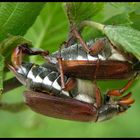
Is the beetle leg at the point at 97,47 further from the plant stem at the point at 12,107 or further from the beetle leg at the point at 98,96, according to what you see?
the plant stem at the point at 12,107

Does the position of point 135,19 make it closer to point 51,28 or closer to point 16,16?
point 16,16

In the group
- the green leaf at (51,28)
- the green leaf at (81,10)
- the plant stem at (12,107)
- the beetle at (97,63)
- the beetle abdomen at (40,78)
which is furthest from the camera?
the green leaf at (51,28)

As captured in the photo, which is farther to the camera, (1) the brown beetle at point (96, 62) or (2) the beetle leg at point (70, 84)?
(2) the beetle leg at point (70, 84)

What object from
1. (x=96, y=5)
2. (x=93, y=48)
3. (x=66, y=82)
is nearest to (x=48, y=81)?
(x=66, y=82)

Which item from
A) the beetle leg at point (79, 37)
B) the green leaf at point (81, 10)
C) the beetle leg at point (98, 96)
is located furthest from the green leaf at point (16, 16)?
the beetle leg at point (98, 96)

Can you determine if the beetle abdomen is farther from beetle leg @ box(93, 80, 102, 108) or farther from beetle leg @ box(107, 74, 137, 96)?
beetle leg @ box(107, 74, 137, 96)

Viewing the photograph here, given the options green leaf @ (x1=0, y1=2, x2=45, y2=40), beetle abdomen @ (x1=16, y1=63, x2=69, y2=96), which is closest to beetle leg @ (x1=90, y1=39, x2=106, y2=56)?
beetle abdomen @ (x1=16, y1=63, x2=69, y2=96)
